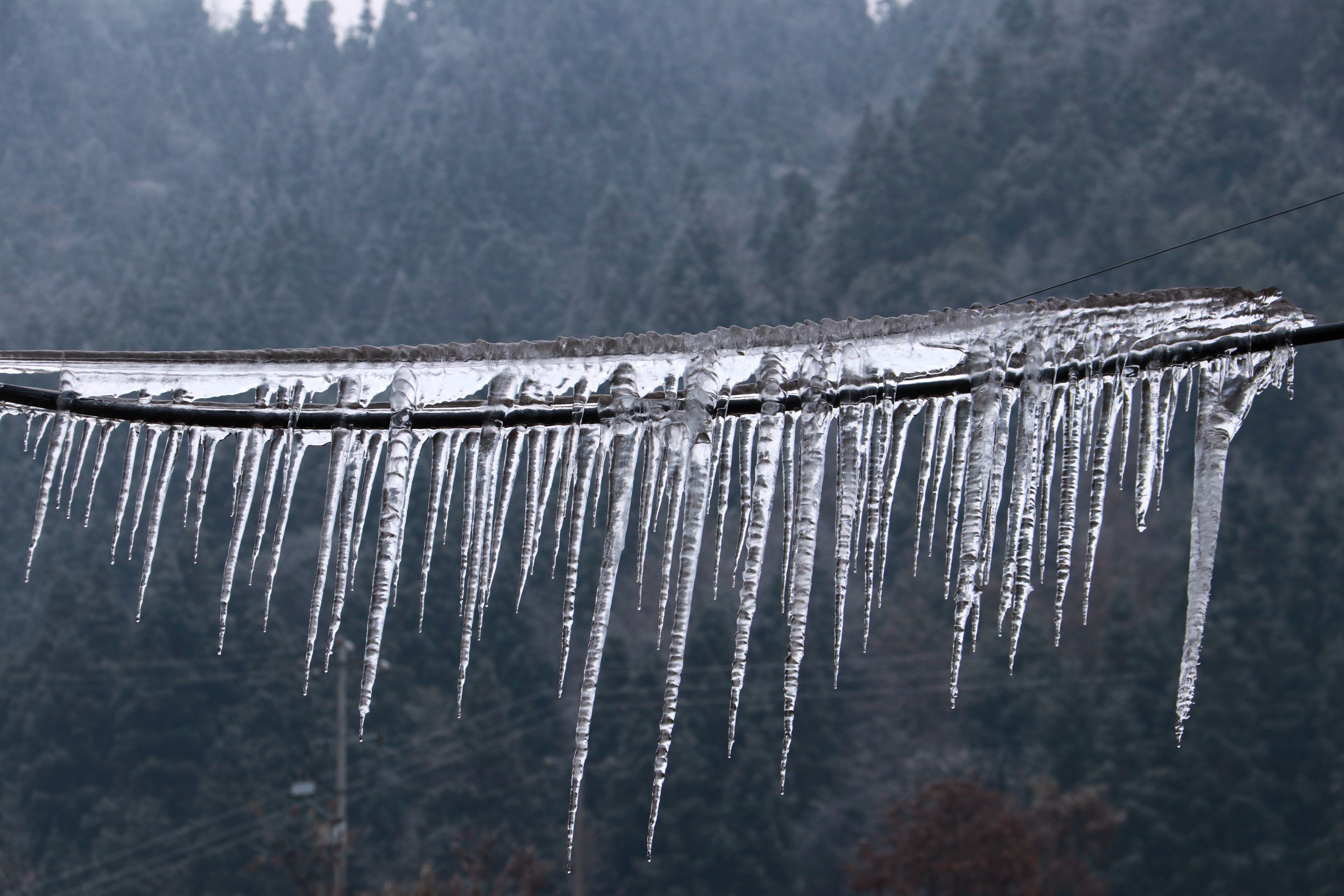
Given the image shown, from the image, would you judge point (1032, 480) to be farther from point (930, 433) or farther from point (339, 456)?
point (339, 456)

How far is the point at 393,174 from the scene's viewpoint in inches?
3253

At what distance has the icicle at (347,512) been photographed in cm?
306

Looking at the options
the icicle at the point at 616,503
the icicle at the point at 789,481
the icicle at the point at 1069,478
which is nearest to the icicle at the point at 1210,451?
the icicle at the point at 1069,478

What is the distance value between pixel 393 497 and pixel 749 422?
2.79 feet

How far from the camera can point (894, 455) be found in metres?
3.04

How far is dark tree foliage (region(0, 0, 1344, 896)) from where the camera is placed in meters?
32.0

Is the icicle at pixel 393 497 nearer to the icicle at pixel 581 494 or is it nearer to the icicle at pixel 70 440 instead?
the icicle at pixel 581 494

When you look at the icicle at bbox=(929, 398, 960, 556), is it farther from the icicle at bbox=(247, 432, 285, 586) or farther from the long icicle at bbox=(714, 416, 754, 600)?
the icicle at bbox=(247, 432, 285, 586)

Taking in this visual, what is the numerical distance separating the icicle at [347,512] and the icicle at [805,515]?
3.47 feet

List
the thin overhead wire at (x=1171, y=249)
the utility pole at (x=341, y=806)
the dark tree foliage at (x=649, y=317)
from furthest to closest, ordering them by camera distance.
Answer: the dark tree foliage at (x=649, y=317), the utility pole at (x=341, y=806), the thin overhead wire at (x=1171, y=249)

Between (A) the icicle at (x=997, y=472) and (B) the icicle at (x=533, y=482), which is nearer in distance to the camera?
(A) the icicle at (x=997, y=472)

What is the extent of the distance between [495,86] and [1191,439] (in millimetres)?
59487

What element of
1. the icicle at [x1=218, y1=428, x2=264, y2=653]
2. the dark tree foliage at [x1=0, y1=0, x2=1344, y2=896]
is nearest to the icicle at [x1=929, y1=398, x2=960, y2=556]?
the icicle at [x1=218, y1=428, x2=264, y2=653]

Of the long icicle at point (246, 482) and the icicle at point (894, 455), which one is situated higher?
the icicle at point (894, 455)
